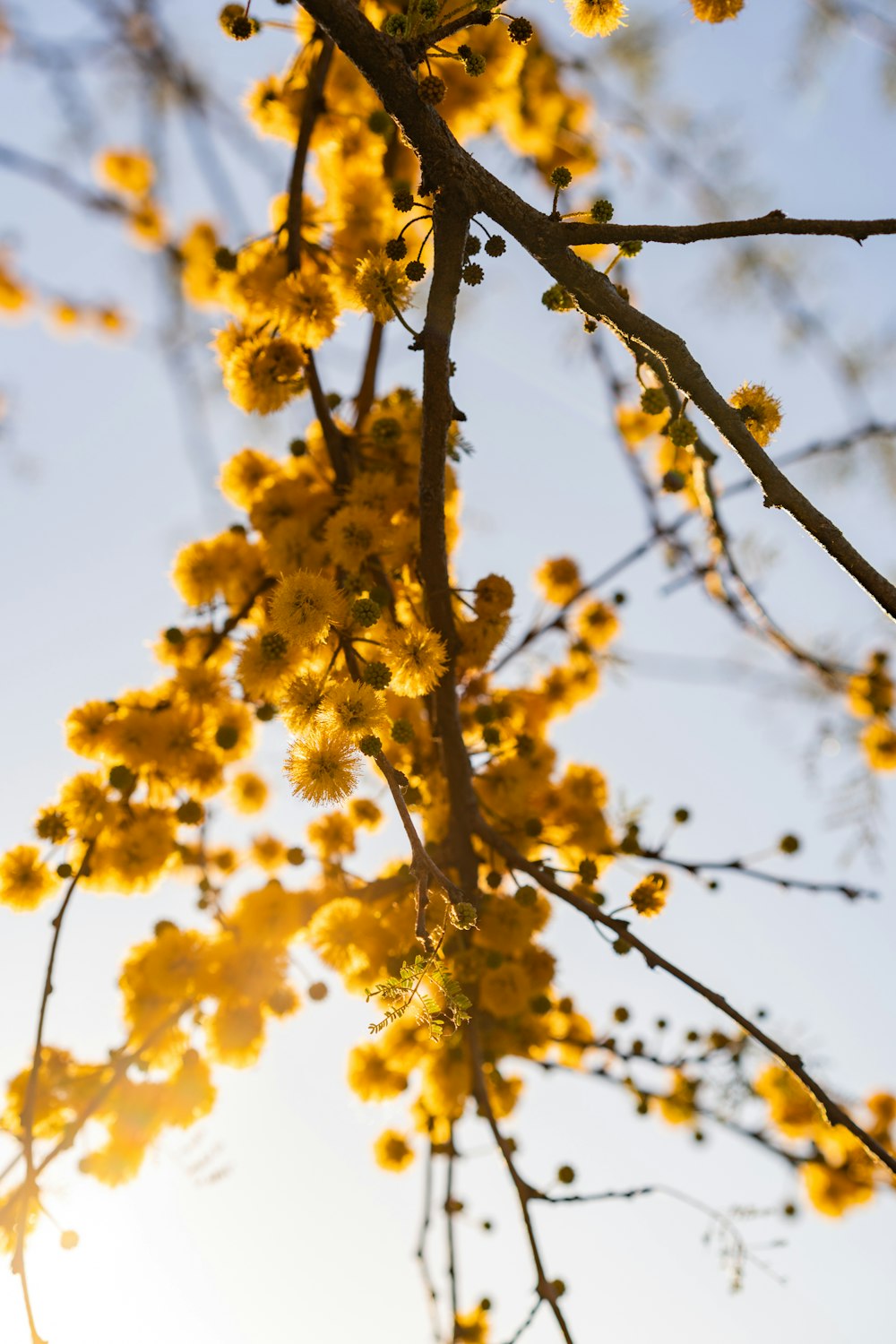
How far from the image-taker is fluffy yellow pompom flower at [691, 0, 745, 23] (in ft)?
7.77

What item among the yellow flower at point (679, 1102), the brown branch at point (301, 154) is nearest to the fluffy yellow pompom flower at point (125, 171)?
the brown branch at point (301, 154)

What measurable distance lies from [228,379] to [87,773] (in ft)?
4.25

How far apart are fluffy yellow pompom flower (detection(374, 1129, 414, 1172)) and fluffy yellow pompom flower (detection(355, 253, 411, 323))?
3207mm

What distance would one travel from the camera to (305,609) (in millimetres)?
1942

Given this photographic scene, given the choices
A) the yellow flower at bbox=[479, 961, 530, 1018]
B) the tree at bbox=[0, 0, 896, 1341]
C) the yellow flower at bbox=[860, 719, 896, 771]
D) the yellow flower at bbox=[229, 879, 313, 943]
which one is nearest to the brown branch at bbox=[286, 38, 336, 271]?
the tree at bbox=[0, 0, 896, 1341]

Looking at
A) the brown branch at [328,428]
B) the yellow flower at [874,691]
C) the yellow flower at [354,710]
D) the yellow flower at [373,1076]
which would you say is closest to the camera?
the yellow flower at [354,710]

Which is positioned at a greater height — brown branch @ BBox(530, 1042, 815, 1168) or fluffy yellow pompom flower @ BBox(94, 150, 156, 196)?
fluffy yellow pompom flower @ BBox(94, 150, 156, 196)

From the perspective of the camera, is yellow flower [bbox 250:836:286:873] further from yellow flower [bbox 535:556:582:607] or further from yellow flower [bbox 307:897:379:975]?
yellow flower [bbox 535:556:582:607]

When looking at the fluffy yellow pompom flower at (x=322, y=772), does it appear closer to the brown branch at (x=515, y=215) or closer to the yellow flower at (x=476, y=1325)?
the brown branch at (x=515, y=215)

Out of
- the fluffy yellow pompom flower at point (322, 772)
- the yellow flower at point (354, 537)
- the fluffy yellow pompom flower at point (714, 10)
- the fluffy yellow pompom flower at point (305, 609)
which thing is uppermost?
the fluffy yellow pompom flower at point (714, 10)

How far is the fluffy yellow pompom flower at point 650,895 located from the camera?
2393mm

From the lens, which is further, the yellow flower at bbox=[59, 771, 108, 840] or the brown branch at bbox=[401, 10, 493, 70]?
the yellow flower at bbox=[59, 771, 108, 840]

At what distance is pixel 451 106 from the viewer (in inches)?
135

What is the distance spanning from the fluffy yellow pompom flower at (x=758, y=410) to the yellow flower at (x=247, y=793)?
8.43 feet
